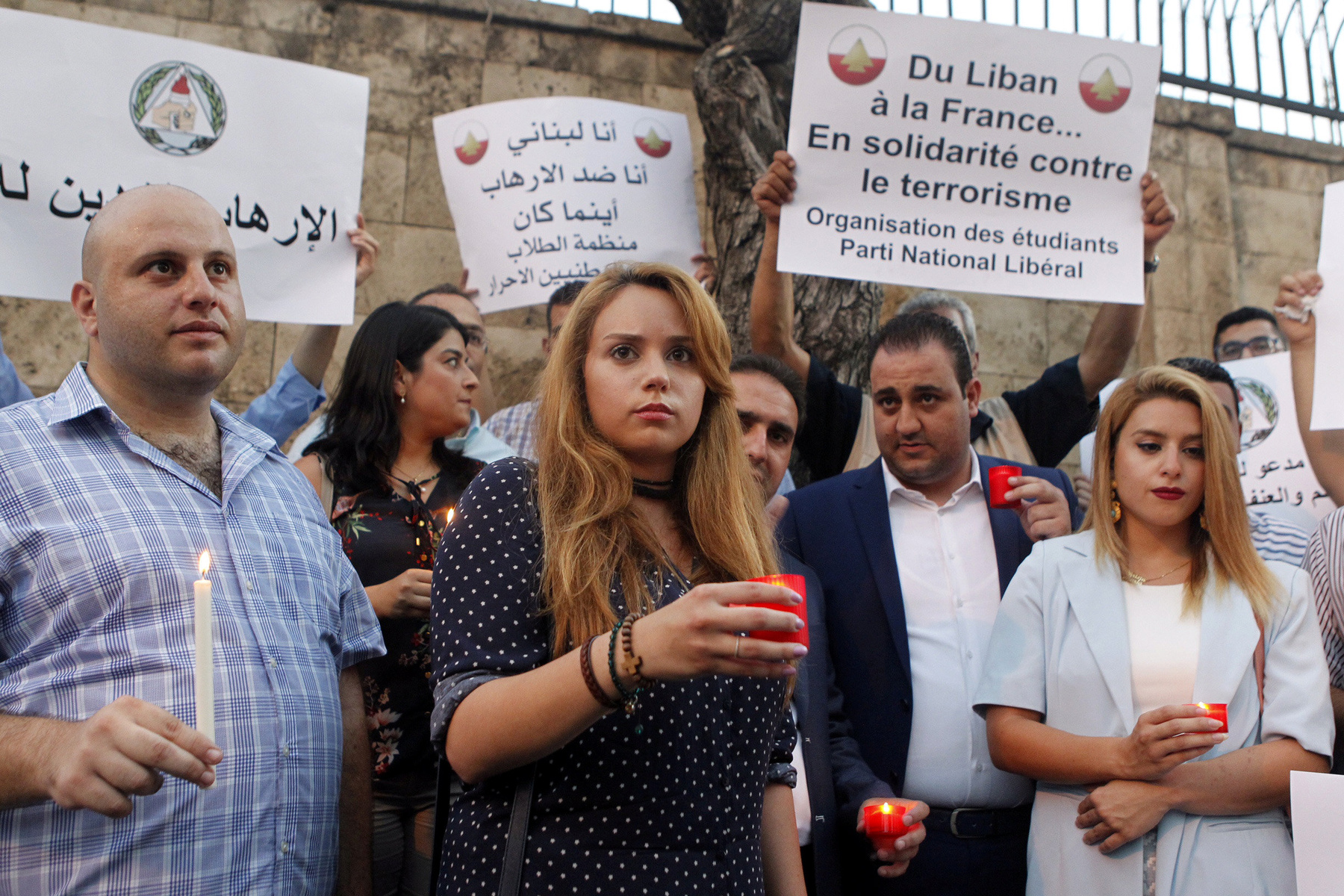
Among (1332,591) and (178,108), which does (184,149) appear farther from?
(1332,591)

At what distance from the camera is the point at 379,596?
2898mm

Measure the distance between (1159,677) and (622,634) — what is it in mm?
1633

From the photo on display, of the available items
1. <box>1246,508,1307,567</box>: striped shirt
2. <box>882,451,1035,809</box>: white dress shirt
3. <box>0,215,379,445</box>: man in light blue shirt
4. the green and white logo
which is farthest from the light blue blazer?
the green and white logo

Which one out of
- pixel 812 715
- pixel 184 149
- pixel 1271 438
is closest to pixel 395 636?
pixel 812 715

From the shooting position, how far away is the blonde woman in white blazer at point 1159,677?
8.10ft

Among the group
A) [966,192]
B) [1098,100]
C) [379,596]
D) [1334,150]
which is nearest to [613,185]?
[966,192]

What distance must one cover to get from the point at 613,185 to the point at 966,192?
160cm

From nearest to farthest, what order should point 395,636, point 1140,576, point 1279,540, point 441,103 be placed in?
1. point 1140,576
2. point 395,636
3. point 1279,540
4. point 441,103

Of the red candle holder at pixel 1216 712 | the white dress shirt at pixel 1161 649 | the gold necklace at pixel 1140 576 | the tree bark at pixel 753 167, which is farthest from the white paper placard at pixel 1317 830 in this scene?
the tree bark at pixel 753 167

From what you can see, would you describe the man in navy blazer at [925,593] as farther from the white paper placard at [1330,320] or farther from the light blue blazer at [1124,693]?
the white paper placard at [1330,320]

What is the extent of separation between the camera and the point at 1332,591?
2910 mm

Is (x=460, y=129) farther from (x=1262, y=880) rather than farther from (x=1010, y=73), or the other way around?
(x=1262, y=880)

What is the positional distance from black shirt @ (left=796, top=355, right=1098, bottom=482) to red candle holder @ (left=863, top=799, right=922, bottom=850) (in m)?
1.75

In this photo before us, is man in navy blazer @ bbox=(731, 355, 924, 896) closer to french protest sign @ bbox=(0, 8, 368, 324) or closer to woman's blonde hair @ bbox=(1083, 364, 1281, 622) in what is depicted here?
woman's blonde hair @ bbox=(1083, 364, 1281, 622)
